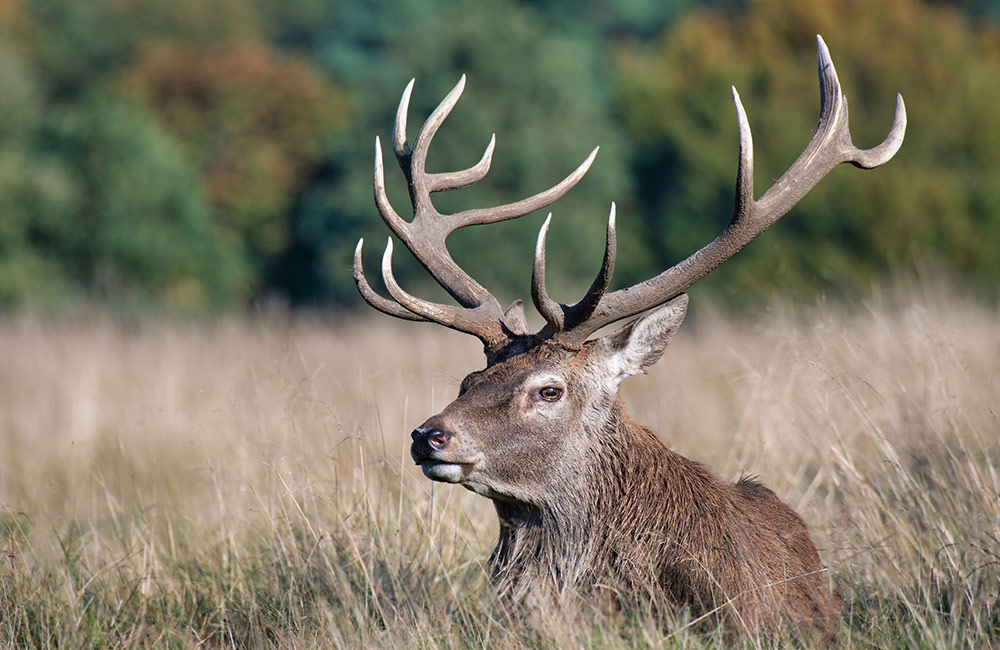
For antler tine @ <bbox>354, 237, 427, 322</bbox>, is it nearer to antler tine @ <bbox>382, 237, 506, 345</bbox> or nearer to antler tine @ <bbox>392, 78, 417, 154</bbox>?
antler tine @ <bbox>382, 237, 506, 345</bbox>

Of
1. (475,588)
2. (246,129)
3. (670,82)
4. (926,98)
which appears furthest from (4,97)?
(475,588)

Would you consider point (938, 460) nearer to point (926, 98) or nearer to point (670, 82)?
point (926, 98)

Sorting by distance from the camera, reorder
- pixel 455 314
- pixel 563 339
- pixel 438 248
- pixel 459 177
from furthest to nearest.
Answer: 1. pixel 459 177
2. pixel 438 248
3. pixel 455 314
4. pixel 563 339

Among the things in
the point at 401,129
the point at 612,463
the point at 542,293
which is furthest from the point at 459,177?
the point at 612,463

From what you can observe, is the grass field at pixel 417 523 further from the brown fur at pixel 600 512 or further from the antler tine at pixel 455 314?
the antler tine at pixel 455 314

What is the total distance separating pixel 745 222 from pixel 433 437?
4.24 feet

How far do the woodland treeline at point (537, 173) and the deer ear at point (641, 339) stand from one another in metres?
15.9

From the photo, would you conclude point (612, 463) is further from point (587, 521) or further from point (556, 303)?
point (556, 303)

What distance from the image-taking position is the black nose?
369 cm

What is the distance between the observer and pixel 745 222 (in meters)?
3.98

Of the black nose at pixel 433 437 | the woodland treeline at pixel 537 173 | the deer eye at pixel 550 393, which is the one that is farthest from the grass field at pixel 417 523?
the woodland treeline at pixel 537 173

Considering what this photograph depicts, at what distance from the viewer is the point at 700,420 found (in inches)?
276

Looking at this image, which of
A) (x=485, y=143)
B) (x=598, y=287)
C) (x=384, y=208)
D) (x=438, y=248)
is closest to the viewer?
(x=598, y=287)

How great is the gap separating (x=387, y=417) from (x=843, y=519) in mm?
3506
